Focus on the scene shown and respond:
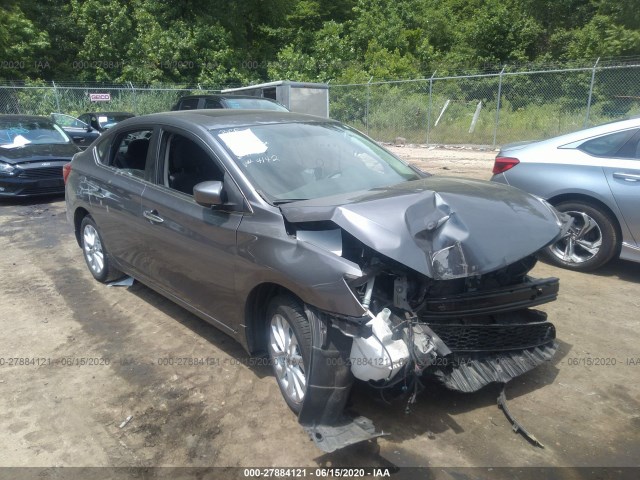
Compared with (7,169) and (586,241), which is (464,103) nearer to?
(586,241)

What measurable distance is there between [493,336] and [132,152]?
3629 millimetres

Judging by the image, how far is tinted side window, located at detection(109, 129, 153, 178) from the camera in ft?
15.3

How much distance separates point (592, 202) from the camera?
17.5 feet

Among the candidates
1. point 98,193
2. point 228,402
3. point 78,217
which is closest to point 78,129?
point 78,217

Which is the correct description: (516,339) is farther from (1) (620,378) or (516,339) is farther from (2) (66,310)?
(2) (66,310)

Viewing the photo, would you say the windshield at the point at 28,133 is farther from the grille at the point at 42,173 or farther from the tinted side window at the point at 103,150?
the tinted side window at the point at 103,150

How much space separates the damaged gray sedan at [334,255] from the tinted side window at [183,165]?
0.05 ft

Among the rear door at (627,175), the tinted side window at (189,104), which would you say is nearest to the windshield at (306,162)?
the rear door at (627,175)

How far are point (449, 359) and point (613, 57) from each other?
984 inches

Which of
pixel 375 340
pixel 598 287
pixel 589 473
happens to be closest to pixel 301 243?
pixel 375 340

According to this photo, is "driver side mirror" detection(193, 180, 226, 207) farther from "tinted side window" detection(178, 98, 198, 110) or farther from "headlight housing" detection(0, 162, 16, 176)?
"tinted side window" detection(178, 98, 198, 110)

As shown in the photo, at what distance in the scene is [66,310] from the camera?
16.4 ft

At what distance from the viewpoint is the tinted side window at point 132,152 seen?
4.66m

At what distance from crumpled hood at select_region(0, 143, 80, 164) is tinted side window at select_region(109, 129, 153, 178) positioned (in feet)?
18.1
